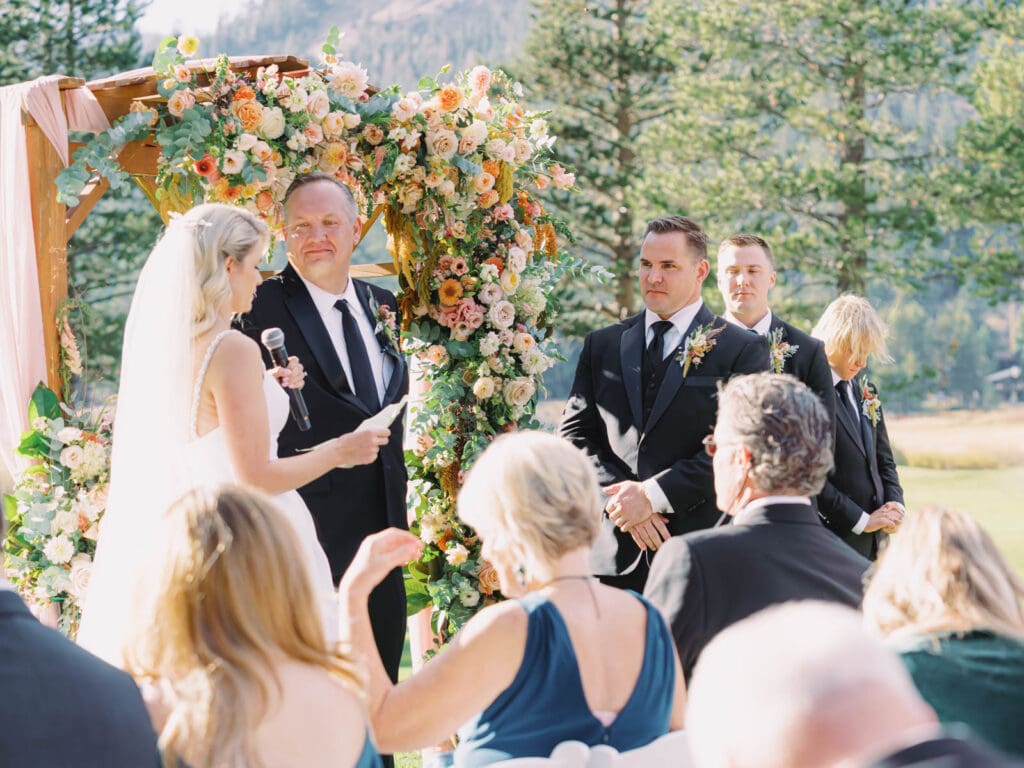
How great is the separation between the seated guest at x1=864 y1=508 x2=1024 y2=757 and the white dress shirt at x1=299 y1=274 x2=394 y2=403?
2.68 m

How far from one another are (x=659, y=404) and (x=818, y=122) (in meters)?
18.0

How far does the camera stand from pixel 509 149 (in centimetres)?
566

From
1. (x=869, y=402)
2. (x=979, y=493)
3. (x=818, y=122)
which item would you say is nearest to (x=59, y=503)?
(x=869, y=402)

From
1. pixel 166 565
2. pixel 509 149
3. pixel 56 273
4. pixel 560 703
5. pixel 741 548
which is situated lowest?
pixel 560 703

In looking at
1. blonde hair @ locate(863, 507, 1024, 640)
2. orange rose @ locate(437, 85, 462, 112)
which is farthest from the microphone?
blonde hair @ locate(863, 507, 1024, 640)

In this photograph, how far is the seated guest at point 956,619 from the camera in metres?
2.30

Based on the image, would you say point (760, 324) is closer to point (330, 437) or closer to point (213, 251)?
point (330, 437)

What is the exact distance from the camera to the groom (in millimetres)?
4672

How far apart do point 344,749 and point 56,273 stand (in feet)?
11.4

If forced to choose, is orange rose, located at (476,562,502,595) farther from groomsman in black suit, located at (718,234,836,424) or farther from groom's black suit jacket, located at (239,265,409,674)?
groomsman in black suit, located at (718,234,836,424)

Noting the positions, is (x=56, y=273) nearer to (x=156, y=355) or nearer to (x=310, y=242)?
(x=310, y=242)

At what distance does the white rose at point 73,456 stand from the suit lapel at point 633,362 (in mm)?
2275

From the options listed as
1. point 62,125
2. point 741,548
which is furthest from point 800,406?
point 62,125

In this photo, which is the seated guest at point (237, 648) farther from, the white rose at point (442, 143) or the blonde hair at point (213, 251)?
the white rose at point (442, 143)
